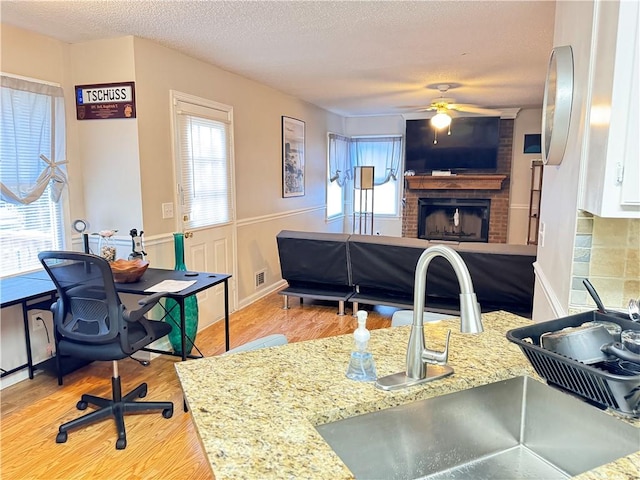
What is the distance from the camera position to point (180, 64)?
3.67 meters

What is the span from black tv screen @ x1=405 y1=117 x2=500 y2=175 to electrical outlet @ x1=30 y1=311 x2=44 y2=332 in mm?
5646

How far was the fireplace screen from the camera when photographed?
280 inches

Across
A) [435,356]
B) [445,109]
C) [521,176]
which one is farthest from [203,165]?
[521,176]

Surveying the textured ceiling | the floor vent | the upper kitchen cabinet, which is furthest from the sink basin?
the floor vent

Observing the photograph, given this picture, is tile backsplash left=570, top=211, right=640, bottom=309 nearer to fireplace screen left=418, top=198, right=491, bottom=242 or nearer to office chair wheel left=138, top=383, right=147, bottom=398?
office chair wheel left=138, top=383, right=147, bottom=398

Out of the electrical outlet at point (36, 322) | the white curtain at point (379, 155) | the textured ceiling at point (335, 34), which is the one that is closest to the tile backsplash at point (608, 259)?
the textured ceiling at point (335, 34)

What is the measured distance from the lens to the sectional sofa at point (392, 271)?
3.61 m

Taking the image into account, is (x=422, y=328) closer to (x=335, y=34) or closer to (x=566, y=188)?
(x=566, y=188)

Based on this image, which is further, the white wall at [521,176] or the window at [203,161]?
the white wall at [521,176]

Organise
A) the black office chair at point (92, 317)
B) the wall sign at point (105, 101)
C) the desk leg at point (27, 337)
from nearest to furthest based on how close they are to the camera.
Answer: the black office chair at point (92, 317)
the desk leg at point (27, 337)
the wall sign at point (105, 101)

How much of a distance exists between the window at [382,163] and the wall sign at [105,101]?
192 inches

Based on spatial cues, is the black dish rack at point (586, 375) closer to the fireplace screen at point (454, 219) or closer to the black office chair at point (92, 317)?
the black office chair at point (92, 317)

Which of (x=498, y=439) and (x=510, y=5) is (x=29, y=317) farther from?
(x=510, y=5)

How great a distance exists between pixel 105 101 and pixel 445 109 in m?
3.99
